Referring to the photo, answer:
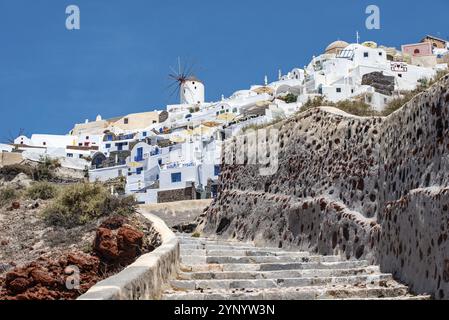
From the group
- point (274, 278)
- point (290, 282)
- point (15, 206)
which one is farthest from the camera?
point (15, 206)

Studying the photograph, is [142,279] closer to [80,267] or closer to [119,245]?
[80,267]

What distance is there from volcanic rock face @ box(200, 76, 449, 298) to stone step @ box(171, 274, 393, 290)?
30 centimetres

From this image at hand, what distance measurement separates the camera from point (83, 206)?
1584cm

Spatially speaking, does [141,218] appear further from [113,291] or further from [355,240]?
[113,291]

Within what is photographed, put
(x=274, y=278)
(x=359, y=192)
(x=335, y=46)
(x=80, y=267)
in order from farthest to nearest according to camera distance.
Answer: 1. (x=335, y=46)
2. (x=80, y=267)
3. (x=359, y=192)
4. (x=274, y=278)

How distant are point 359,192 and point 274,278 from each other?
7.92 ft

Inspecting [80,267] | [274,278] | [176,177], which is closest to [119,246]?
[80,267]

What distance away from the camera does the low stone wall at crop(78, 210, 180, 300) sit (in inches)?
202

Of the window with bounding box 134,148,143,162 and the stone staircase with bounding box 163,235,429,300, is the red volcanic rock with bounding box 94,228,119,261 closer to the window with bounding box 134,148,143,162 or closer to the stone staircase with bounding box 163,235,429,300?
the stone staircase with bounding box 163,235,429,300

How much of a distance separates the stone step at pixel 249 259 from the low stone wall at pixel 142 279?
808 mm

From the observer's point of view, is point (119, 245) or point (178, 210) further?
point (178, 210)

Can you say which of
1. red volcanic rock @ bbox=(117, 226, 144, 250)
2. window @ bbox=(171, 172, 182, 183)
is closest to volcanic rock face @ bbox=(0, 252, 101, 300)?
red volcanic rock @ bbox=(117, 226, 144, 250)

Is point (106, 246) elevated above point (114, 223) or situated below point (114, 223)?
below
